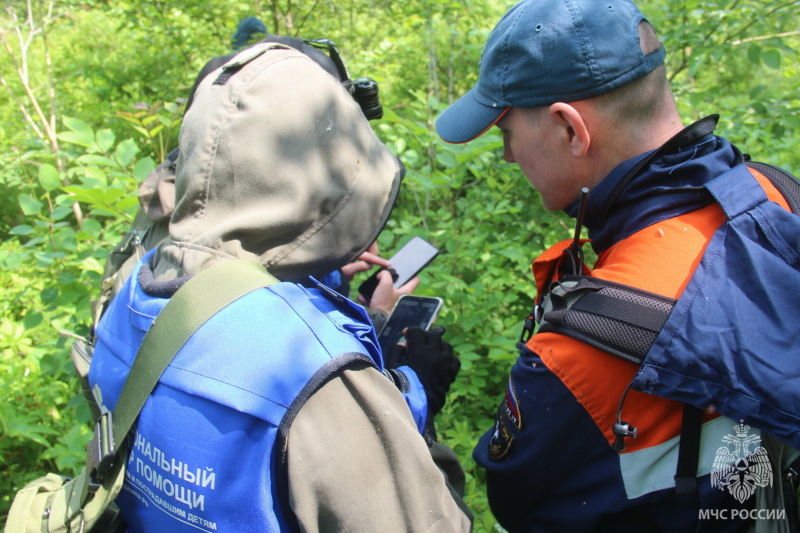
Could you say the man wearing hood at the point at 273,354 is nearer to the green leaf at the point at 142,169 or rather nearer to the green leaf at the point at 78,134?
the green leaf at the point at 142,169

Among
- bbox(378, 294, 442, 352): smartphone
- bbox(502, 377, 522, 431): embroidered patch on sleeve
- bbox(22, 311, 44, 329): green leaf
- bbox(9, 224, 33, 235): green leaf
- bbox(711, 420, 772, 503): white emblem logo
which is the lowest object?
bbox(22, 311, 44, 329): green leaf

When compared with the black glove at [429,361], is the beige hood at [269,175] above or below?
above

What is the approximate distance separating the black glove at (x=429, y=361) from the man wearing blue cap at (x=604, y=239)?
0.94 ft

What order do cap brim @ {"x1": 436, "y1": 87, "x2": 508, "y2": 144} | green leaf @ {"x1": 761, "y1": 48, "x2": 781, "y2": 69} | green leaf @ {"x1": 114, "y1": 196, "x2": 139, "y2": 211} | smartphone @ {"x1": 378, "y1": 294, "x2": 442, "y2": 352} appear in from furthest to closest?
1. green leaf @ {"x1": 761, "y1": 48, "x2": 781, "y2": 69}
2. green leaf @ {"x1": 114, "y1": 196, "x2": 139, "y2": 211}
3. smartphone @ {"x1": 378, "y1": 294, "x2": 442, "y2": 352}
4. cap brim @ {"x1": 436, "y1": 87, "x2": 508, "y2": 144}

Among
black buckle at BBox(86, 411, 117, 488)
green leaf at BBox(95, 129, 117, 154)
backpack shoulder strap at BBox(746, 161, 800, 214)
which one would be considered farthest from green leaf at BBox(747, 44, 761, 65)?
black buckle at BBox(86, 411, 117, 488)

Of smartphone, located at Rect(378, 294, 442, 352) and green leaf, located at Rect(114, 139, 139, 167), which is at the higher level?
green leaf, located at Rect(114, 139, 139, 167)

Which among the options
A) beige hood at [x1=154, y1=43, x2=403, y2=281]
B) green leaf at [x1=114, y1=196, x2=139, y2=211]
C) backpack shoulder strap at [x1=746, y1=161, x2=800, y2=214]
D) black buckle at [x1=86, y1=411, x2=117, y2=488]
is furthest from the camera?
green leaf at [x1=114, y1=196, x2=139, y2=211]

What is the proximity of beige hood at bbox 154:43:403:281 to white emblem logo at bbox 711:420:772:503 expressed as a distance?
91cm

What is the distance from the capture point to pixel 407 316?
6.97 ft

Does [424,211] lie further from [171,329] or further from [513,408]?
[171,329]

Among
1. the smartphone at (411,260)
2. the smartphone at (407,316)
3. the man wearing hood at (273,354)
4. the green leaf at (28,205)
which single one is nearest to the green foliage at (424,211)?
the green leaf at (28,205)

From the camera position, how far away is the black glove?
5.89 ft

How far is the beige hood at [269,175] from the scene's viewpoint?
1237mm

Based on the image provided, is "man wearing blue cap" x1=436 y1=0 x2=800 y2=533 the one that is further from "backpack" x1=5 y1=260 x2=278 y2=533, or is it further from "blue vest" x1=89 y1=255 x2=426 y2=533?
"backpack" x1=5 y1=260 x2=278 y2=533
